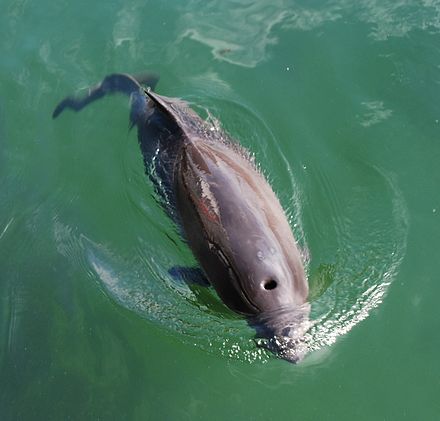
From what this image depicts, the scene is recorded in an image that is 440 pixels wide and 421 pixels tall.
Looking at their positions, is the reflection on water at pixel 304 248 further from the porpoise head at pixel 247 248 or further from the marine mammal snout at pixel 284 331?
the porpoise head at pixel 247 248

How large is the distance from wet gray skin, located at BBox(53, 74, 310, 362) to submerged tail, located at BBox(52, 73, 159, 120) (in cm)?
91

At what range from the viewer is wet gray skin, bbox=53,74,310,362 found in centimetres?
557

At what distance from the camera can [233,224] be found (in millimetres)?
5781

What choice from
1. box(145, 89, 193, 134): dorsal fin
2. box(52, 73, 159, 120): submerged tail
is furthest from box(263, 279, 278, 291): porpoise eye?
box(52, 73, 159, 120): submerged tail

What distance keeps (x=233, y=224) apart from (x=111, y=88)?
3.20m

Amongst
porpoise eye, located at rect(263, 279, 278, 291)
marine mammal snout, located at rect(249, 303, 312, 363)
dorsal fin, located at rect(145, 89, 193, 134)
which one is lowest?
marine mammal snout, located at rect(249, 303, 312, 363)

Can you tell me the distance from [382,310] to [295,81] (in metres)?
3.10

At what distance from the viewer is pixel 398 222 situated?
661 cm


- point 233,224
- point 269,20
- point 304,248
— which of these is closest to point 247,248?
point 233,224

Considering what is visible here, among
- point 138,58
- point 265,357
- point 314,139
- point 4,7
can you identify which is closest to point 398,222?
point 314,139

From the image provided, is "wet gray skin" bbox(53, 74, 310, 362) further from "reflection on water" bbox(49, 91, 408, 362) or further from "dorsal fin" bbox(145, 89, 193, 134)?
"reflection on water" bbox(49, 91, 408, 362)

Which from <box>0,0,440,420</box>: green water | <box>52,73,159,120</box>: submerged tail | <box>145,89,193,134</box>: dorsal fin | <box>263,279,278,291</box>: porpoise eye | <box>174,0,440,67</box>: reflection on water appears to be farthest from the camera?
<box>174,0,440,67</box>: reflection on water

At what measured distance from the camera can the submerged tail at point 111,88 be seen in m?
7.88

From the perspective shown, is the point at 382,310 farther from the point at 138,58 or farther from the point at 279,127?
the point at 138,58
